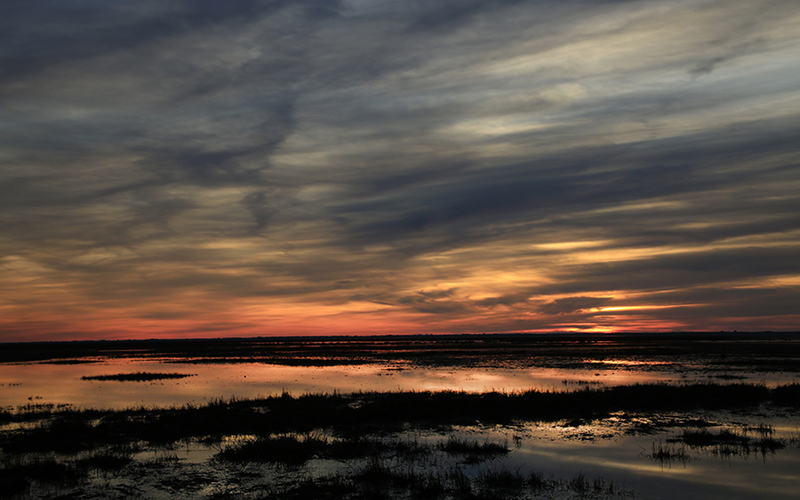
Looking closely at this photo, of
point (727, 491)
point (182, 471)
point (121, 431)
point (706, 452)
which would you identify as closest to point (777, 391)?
point (706, 452)

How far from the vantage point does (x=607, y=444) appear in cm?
1719

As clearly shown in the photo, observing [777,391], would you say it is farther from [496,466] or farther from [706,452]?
[496,466]

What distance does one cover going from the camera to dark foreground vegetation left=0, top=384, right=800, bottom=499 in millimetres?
12664

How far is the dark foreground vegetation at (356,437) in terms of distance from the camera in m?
12.7

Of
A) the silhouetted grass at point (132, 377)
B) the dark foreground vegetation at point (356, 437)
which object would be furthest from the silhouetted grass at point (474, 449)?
the silhouetted grass at point (132, 377)

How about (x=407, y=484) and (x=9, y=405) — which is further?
(x=9, y=405)

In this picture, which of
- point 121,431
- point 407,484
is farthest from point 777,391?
point 121,431

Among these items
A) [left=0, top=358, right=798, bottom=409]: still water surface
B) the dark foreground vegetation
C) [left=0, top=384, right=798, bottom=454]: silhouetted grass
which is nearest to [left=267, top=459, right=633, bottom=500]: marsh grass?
the dark foreground vegetation

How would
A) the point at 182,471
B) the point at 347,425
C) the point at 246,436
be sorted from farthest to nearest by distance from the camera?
the point at 347,425, the point at 246,436, the point at 182,471

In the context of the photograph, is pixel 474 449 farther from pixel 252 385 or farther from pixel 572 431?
pixel 252 385

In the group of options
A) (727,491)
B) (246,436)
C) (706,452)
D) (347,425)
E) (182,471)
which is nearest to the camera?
(727,491)

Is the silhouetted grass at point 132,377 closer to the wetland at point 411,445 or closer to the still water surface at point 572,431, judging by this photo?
the still water surface at point 572,431

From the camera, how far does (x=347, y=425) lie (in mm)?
20781

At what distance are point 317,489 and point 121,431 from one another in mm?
10829
